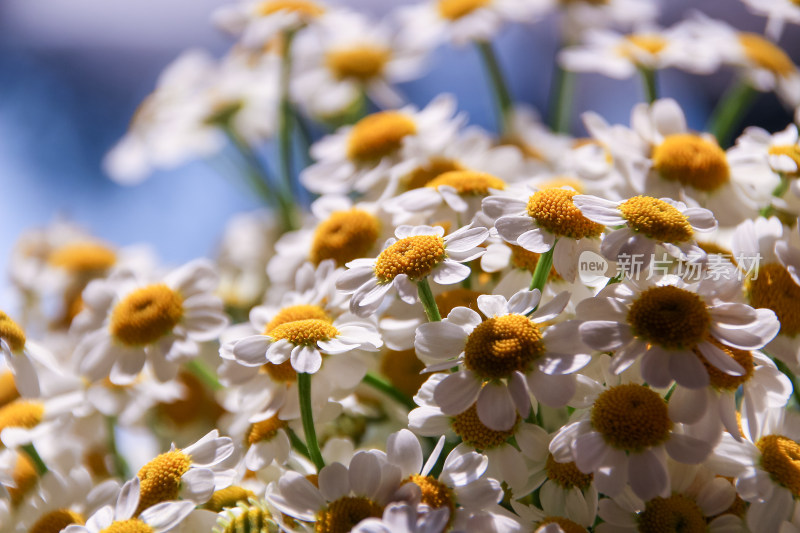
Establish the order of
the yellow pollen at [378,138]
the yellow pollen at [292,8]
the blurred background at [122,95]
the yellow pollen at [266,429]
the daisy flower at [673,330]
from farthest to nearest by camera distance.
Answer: the blurred background at [122,95]
the yellow pollen at [292,8]
the yellow pollen at [378,138]
the yellow pollen at [266,429]
the daisy flower at [673,330]

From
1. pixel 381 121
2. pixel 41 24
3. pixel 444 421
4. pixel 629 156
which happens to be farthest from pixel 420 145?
pixel 41 24

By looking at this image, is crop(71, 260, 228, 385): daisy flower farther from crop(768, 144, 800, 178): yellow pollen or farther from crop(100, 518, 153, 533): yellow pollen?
crop(768, 144, 800, 178): yellow pollen

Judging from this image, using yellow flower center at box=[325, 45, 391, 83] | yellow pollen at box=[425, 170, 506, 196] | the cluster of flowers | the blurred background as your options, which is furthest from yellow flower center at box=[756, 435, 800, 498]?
the blurred background

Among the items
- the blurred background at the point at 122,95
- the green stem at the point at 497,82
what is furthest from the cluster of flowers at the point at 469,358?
the blurred background at the point at 122,95

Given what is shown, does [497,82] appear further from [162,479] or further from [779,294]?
[162,479]

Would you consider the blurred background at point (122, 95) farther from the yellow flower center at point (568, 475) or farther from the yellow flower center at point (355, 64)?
the yellow flower center at point (568, 475)

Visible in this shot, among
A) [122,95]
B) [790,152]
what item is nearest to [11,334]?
[790,152]
